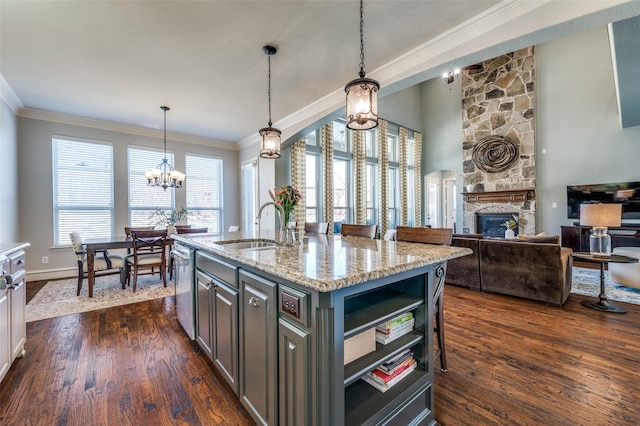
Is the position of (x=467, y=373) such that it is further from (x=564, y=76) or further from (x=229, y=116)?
(x=564, y=76)

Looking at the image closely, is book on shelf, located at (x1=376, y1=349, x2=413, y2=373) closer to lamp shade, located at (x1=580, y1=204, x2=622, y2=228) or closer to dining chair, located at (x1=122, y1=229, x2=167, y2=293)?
lamp shade, located at (x1=580, y1=204, x2=622, y2=228)

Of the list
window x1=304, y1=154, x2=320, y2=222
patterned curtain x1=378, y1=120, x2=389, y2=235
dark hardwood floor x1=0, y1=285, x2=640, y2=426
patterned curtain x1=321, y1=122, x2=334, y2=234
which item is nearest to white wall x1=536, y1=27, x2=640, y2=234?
patterned curtain x1=378, y1=120, x2=389, y2=235

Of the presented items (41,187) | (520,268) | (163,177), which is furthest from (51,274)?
(520,268)

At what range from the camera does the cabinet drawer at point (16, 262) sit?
1864mm

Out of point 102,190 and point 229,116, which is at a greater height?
point 229,116

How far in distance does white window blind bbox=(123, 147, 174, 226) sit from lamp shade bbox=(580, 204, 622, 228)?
668 centimetres

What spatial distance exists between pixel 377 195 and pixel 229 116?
4.31 meters

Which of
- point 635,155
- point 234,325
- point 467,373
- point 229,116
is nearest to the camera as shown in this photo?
point 234,325

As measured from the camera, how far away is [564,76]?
20.8 feet

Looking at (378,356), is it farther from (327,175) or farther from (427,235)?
(327,175)

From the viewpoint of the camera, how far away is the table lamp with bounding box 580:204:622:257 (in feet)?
9.27

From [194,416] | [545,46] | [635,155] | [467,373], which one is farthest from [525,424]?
[545,46]

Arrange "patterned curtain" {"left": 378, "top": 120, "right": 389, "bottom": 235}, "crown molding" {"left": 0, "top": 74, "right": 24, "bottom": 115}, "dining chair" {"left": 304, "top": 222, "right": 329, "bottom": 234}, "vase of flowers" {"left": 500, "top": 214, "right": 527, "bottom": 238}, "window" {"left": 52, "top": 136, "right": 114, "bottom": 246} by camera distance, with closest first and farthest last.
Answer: "dining chair" {"left": 304, "top": 222, "right": 329, "bottom": 234}, "crown molding" {"left": 0, "top": 74, "right": 24, "bottom": 115}, "window" {"left": 52, "top": 136, "right": 114, "bottom": 246}, "vase of flowers" {"left": 500, "top": 214, "right": 527, "bottom": 238}, "patterned curtain" {"left": 378, "top": 120, "right": 389, "bottom": 235}

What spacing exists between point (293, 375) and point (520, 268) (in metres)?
3.39
